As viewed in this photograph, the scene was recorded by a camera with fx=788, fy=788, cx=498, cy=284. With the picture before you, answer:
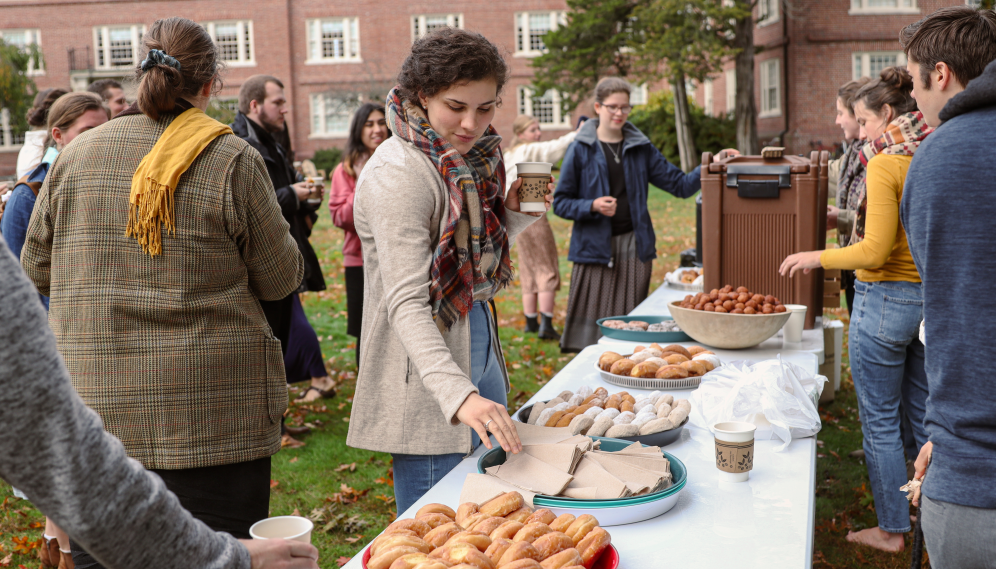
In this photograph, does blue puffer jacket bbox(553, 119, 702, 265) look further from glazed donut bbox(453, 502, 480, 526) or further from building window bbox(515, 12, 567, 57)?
building window bbox(515, 12, 567, 57)

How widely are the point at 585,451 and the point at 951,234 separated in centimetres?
89

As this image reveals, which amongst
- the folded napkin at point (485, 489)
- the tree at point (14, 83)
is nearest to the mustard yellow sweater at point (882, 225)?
the folded napkin at point (485, 489)

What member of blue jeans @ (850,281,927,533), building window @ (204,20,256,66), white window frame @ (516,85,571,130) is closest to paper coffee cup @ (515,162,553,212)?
blue jeans @ (850,281,927,533)

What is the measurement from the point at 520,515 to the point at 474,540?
16 centimetres

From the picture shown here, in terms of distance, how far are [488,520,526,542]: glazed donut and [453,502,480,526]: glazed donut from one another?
0.11 metres

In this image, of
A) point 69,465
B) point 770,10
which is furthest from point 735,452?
point 770,10

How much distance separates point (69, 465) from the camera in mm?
800

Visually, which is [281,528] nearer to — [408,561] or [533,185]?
[408,561]

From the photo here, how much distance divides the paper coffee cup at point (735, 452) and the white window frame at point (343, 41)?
30921mm

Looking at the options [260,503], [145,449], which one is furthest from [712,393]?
[145,449]

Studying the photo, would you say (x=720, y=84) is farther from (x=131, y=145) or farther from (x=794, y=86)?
(x=131, y=145)

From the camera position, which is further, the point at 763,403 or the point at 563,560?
the point at 763,403

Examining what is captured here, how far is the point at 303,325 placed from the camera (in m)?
5.45

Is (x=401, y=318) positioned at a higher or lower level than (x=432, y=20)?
lower
